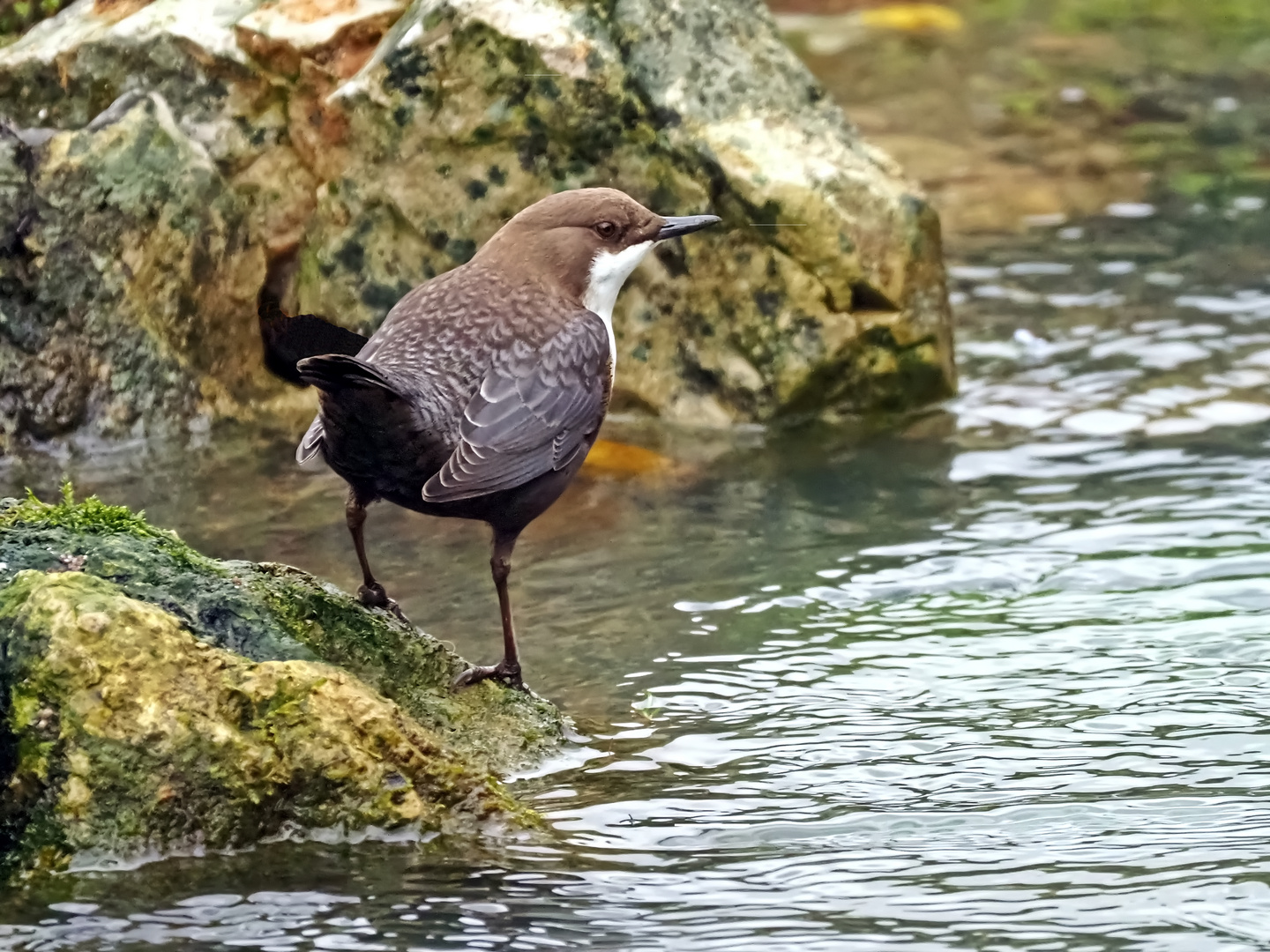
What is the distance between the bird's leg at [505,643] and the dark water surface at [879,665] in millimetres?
271

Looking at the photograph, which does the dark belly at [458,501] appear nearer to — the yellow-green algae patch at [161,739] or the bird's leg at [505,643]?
the bird's leg at [505,643]

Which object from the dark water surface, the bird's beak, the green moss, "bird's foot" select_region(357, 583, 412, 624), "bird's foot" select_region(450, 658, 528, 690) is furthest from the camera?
the bird's beak

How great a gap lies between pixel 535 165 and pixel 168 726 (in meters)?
4.12

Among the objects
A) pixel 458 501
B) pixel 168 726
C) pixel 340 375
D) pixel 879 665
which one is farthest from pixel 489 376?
pixel 168 726

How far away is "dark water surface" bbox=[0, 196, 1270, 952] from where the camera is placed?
3.21 meters

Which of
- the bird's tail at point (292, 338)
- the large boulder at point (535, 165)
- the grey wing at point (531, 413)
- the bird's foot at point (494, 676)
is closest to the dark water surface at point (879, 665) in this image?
the bird's foot at point (494, 676)

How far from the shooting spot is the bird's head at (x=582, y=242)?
4.88 m

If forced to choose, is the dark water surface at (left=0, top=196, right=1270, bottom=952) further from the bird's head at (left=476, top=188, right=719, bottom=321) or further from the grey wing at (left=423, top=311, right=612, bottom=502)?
the bird's head at (left=476, top=188, right=719, bottom=321)

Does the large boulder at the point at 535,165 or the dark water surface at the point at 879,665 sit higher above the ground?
the large boulder at the point at 535,165

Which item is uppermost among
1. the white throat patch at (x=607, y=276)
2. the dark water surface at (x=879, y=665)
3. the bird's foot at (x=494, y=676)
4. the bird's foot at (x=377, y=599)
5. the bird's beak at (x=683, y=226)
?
the bird's beak at (x=683, y=226)

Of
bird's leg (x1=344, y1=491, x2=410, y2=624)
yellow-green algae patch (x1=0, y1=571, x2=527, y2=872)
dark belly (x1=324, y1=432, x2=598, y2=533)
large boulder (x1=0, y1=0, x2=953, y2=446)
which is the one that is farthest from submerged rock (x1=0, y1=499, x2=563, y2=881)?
large boulder (x1=0, y1=0, x2=953, y2=446)

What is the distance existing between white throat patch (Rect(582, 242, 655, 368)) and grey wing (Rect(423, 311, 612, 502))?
13 cm

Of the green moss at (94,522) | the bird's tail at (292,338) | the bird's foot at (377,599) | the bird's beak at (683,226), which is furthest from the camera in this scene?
the bird's beak at (683,226)

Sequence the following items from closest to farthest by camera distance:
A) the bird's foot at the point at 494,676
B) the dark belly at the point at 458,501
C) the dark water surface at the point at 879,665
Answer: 1. the dark water surface at the point at 879,665
2. the dark belly at the point at 458,501
3. the bird's foot at the point at 494,676
